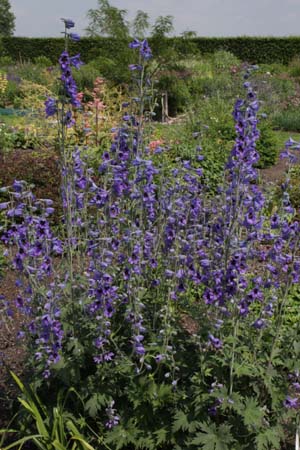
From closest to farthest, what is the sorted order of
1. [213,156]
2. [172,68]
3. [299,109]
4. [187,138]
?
[213,156], [187,138], [299,109], [172,68]

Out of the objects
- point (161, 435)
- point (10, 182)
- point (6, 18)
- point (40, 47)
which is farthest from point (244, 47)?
point (6, 18)

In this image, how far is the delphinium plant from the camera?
2584 millimetres

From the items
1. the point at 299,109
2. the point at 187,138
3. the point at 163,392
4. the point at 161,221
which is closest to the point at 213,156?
the point at 187,138

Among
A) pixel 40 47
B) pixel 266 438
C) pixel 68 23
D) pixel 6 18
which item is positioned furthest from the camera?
pixel 6 18

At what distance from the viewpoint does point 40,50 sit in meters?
31.5

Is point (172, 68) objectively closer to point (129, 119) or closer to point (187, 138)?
point (187, 138)

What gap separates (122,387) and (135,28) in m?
17.8

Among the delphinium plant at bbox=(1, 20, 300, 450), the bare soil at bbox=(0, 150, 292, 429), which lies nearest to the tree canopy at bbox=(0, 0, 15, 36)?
the bare soil at bbox=(0, 150, 292, 429)

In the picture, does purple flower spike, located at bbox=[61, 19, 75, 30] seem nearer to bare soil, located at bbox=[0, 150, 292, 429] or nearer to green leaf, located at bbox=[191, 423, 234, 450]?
bare soil, located at bbox=[0, 150, 292, 429]

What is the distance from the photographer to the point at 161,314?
2.68 meters

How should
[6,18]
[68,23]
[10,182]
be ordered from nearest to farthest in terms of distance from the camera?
[68,23] → [10,182] → [6,18]

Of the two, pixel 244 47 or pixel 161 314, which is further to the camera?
pixel 244 47

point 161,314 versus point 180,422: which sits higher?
point 161,314

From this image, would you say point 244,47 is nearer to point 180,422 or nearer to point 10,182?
point 10,182
